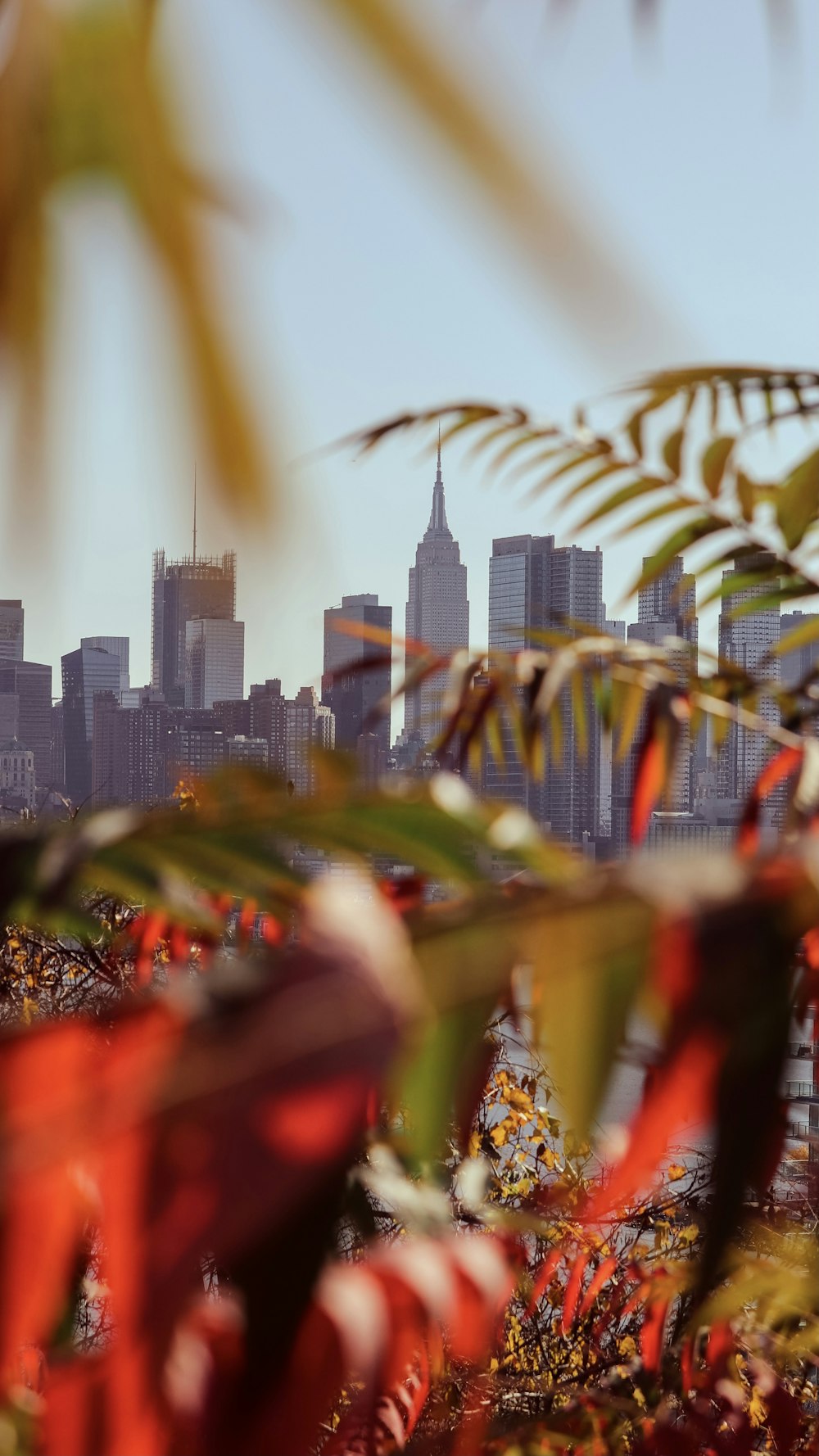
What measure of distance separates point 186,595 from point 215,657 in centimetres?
3

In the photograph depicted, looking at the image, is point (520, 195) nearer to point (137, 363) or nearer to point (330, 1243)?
point (137, 363)

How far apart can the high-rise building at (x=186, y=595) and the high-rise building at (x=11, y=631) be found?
0.08 ft

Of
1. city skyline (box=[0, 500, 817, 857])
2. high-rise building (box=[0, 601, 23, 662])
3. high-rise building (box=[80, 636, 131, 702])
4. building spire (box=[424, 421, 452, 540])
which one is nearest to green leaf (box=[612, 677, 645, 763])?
city skyline (box=[0, 500, 817, 857])

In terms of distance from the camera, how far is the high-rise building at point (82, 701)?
20.0 inches

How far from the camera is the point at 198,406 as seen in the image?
162 millimetres

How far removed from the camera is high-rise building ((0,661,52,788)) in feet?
1.19

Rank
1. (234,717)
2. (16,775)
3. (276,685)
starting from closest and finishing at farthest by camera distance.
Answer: (276,685) → (234,717) → (16,775)

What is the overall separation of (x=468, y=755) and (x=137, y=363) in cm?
57

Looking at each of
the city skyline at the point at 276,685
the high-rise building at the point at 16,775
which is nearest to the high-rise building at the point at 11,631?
the city skyline at the point at 276,685

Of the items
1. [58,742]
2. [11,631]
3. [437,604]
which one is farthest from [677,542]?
[11,631]

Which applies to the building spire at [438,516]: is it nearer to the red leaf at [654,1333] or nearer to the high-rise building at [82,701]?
the high-rise building at [82,701]

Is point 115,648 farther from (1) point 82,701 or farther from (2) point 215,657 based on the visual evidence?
(2) point 215,657

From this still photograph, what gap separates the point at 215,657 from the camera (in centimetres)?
22

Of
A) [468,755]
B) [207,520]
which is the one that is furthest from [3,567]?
[468,755]
